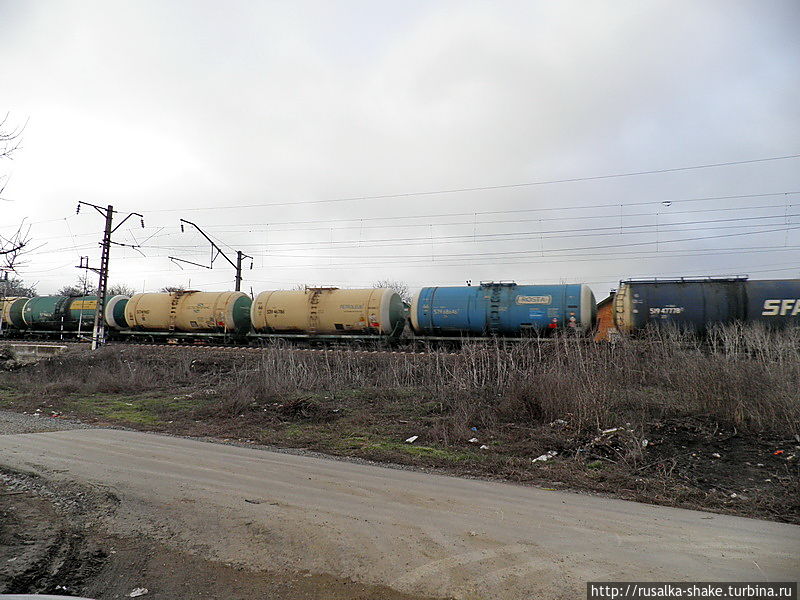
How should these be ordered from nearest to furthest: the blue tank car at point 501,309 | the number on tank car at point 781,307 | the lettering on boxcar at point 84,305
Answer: the number on tank car at point 781,307
the blue tank car at point 501,309
the lettering on boxcar at point 84,305

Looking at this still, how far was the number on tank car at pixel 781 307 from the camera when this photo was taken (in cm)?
1545

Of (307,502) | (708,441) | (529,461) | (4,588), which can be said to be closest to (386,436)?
(529,461)

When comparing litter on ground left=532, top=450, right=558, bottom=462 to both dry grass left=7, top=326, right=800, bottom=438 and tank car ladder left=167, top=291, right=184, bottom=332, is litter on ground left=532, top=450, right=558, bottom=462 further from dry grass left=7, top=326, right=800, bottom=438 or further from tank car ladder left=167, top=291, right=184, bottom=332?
tank car ladder left=167, top=291, right=184, bottom=332

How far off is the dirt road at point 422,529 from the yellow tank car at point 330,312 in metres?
Answer: 13.2

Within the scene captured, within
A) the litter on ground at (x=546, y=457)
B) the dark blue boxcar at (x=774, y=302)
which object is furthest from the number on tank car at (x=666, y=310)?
the litter on ground at (x=546, y=457)

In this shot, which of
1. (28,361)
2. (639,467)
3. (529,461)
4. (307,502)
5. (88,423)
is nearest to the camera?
(307,502)

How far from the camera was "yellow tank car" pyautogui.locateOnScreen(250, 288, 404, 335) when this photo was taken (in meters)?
20.2

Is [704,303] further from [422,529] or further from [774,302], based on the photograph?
[422,529]

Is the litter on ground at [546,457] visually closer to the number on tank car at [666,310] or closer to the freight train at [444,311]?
the freight train at [444,311]

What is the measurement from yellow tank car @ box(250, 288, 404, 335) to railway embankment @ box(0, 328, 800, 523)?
14.9 feet

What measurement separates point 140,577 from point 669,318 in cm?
1726

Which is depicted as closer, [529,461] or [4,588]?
[4,588]

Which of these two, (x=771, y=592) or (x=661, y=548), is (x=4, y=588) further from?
(x=771, y=592)

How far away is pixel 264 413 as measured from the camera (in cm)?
1109
